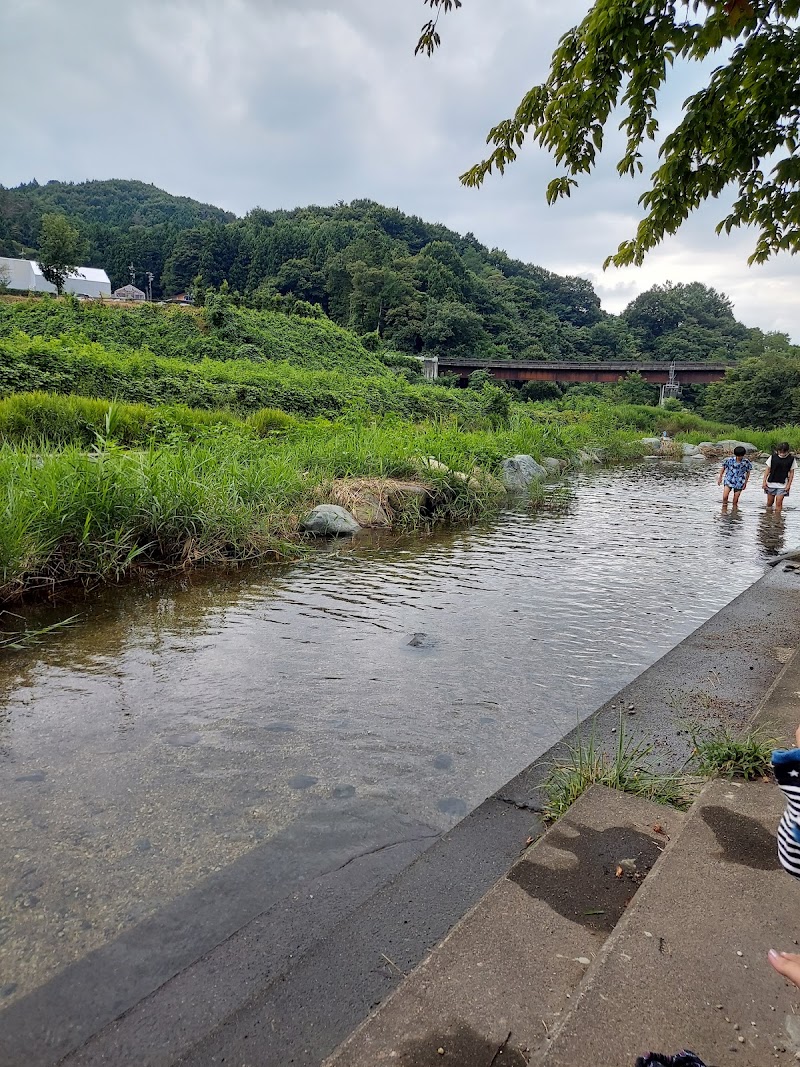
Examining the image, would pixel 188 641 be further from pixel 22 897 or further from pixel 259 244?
pixel 259 244

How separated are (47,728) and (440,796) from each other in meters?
2.41

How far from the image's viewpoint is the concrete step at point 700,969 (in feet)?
4.88

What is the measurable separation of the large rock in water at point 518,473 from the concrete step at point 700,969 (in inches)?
496

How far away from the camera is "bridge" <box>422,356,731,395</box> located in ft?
173

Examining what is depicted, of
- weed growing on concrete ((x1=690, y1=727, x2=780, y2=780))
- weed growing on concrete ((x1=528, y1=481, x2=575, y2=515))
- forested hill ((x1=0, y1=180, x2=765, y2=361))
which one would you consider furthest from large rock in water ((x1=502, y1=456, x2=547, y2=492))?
forested hill ((x1=0, y1=180, x2=765, y2=361))

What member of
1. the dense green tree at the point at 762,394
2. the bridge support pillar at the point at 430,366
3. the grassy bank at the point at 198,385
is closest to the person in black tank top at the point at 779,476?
the grassy bank at the point at 198,385

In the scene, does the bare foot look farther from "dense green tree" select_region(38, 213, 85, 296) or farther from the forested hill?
"dense green tree" select_region(38, 213, 85, 296)

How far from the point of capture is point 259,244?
Result: 7944 centimetres

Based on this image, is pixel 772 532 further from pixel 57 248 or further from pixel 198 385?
pixel 57 248

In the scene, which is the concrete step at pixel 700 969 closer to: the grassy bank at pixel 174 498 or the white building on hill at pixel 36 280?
the grassy bank at pixel 174 498

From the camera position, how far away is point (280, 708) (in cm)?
421

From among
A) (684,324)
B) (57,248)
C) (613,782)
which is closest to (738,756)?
(613,782)

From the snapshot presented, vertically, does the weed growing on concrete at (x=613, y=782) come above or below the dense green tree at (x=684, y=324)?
below

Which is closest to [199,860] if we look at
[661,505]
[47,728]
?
[47,728]
